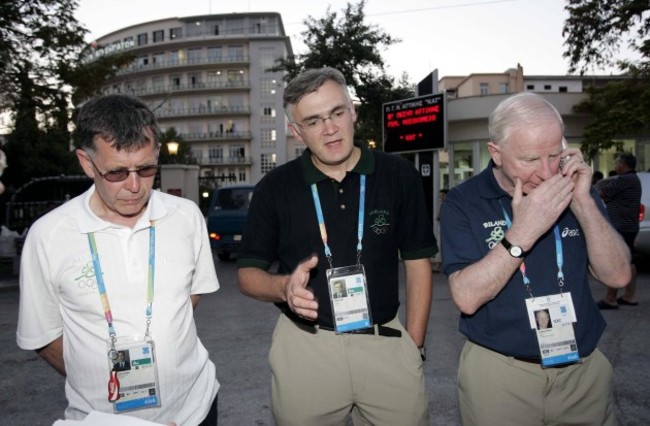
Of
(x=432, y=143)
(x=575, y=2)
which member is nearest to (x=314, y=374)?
(x=432, y=143)

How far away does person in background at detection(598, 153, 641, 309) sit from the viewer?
275 inches

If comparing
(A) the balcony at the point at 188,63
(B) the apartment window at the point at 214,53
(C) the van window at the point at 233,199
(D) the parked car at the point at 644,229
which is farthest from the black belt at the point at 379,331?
(B) the apartment window at the point at 214,53

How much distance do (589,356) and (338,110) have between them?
4.81 feet

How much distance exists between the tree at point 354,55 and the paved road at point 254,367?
17.8 m

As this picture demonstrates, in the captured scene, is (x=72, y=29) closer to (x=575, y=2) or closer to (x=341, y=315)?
(x=341, y=315)

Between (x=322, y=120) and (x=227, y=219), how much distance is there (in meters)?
11.2

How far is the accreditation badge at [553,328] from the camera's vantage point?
78.4 inches

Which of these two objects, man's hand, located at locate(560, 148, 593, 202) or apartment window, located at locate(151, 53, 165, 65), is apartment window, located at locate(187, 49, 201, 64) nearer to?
apartment window, located at locate(151, 53, 165, 65)

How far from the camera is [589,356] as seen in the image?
2109 mm

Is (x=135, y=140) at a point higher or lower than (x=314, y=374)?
higher

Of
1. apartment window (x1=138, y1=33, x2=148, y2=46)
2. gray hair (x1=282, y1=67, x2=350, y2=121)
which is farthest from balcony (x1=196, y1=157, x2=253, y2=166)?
gray hair (x1=282, y1=67, x2=350, y2=121)

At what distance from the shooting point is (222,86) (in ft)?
A: 237

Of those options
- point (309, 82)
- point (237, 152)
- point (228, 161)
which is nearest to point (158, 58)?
point (237, 152)

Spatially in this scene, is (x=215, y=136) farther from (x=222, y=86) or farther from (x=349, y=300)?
(x=349, y=300)
